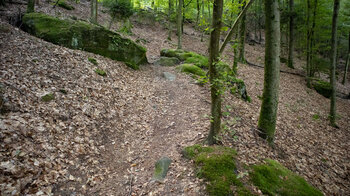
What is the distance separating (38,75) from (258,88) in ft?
37.1

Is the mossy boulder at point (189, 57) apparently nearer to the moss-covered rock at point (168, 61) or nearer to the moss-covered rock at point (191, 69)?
the moss-covered rock at point (168, 61)

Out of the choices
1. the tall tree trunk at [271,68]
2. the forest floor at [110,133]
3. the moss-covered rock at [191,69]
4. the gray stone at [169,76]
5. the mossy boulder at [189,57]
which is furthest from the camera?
the mossy boulder at [189,57]

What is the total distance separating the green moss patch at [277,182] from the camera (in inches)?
132

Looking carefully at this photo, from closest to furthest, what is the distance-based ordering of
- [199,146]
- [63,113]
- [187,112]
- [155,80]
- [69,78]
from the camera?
1. [199,146]
2. [63,113]
3. [69,78]
4. [187,112]
5. [155,80]

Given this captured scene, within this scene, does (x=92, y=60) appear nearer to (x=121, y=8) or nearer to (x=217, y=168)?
(x=217, y=168)

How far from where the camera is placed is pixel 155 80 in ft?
30.7

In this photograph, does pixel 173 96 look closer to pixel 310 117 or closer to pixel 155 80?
pixel 155 80

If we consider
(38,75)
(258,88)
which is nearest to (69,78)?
(38,75)

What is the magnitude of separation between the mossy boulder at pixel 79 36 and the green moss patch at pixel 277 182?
7.90 metres

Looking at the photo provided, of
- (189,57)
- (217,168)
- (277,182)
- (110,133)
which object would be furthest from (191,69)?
(277,182)

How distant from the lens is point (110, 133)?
5.00m

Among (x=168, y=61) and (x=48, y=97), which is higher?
(x=168, y=61)

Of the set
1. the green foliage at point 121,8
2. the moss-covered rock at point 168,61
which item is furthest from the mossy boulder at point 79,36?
the green foliage at point 121,8

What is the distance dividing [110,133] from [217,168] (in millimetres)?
3149
